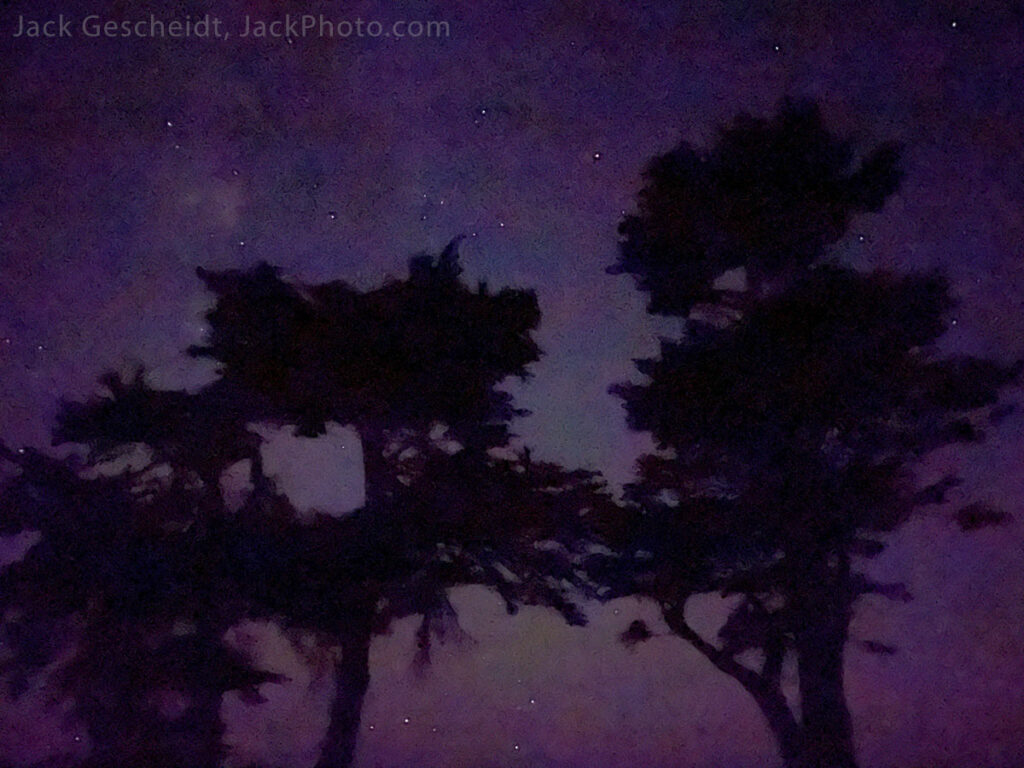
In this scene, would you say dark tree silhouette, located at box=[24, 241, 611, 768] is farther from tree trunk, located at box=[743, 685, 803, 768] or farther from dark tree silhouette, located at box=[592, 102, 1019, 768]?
tree trunk, located at box=[743, 685, 803, 768]

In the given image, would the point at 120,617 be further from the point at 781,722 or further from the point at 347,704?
the point at 781,722

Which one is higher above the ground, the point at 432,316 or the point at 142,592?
the point at 432,316

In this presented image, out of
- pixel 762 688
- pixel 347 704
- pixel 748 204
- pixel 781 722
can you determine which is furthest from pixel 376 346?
pixel 781 722

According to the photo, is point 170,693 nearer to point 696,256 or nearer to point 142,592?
point 142,592

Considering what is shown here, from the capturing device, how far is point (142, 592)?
535 cm

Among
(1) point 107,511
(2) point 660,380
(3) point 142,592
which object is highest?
(2) point 660,380

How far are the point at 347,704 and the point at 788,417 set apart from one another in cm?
219

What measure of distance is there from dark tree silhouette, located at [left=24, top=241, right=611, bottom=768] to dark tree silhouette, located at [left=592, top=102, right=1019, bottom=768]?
1.43 ft

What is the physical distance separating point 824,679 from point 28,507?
3374 mm

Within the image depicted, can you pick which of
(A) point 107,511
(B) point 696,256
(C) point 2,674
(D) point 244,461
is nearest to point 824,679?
(B) point 696,256

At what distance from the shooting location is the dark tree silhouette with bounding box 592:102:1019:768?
214 inches

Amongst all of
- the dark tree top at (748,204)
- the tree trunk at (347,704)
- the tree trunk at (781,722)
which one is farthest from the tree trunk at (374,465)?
the tree trunk at (781,722)

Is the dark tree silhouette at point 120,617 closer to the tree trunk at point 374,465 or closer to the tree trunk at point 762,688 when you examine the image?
the tree trunk at point 374,465

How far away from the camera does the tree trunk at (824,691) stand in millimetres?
5434
